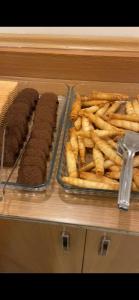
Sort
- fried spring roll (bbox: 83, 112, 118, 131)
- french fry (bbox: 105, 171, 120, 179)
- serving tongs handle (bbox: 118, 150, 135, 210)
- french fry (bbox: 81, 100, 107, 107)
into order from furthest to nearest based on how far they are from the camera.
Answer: french fry (bbox: 81, 100, 107, 107) < fried spring roll (bbox: 83, 112, 118, 131) < french fry (bbox: 105, 171, 120, 179) < serving tongs handle (bbox: 118, 150, 135, 210)

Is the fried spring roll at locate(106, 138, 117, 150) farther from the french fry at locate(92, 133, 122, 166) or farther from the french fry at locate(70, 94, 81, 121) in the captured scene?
the french fry at locate(70, 94, 81, 121)

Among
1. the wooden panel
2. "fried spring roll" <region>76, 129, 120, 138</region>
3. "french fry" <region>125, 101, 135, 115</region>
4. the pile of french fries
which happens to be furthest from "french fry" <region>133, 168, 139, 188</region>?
the wooden panel

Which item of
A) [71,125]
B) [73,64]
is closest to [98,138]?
[71,125]

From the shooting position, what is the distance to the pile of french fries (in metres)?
0.66

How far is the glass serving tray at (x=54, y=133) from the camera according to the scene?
665 mm

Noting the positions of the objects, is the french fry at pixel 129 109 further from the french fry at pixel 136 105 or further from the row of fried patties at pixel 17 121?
the row of fried patties at pixel 17 121

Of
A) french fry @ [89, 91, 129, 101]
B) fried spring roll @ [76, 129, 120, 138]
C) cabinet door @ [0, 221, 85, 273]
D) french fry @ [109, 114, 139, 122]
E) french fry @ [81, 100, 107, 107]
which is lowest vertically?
cabinet door @ [0, 221, 85, 273]

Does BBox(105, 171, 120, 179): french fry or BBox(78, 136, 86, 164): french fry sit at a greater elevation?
BBox(78, 136, 86, 164): french fry

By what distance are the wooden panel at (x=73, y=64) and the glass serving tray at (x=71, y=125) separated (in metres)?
0.02

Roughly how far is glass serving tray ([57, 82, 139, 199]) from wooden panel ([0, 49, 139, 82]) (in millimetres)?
20

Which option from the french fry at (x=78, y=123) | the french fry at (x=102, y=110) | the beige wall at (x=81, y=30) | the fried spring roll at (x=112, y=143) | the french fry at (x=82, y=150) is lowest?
the french fry at (x=82, y=150)

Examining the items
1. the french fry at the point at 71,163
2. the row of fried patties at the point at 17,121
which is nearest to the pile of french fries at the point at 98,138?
the french fry at the point at 71,163

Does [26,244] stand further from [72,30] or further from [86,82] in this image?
[72,30]
